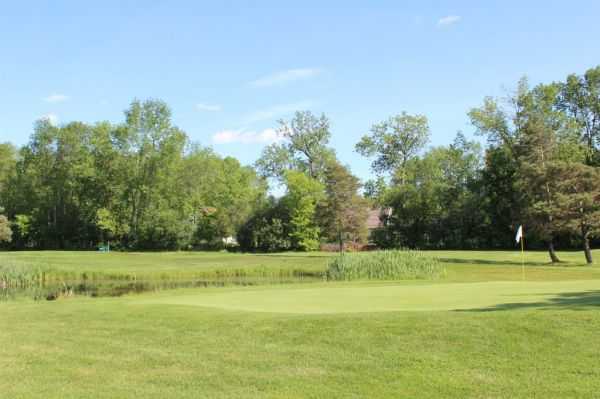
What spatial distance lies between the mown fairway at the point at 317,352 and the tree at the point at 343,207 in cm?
4082

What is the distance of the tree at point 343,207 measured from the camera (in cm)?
5500

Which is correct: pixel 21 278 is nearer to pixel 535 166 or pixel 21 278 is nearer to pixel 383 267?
pixel 383 267

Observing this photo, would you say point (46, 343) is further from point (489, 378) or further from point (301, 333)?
point (489, 378)

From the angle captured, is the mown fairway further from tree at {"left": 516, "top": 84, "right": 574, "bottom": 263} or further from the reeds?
tree at {"left": 516, "top": 84, "right": 574, "bottom": 263}

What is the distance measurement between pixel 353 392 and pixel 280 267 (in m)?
31.7

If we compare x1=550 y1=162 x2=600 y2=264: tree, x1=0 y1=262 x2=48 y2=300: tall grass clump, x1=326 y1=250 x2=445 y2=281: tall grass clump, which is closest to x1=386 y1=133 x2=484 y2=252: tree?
x1=550 y1=162 x2=600 y2=264: tree

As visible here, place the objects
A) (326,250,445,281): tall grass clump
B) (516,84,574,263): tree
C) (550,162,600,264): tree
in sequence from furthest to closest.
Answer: (516,84,574,263): tree < (550,162,600,264): tree < (326,250,445,281): tall grass clump

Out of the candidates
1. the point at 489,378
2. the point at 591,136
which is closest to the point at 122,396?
the point at 489,378

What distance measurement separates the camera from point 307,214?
2633 inches

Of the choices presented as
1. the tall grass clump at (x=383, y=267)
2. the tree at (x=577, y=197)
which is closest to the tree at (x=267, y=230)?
the tree at (x=577, y=197)

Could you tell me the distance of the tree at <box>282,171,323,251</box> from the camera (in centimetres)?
6631

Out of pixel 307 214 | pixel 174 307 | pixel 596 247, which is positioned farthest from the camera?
pixel 307 214

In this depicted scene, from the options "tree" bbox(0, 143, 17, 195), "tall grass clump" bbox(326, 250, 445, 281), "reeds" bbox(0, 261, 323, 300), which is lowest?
"reeds" bbox(0, 261, 323, 300)

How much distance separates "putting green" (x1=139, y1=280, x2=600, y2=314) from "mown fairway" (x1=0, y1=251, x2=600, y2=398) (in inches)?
4.4
